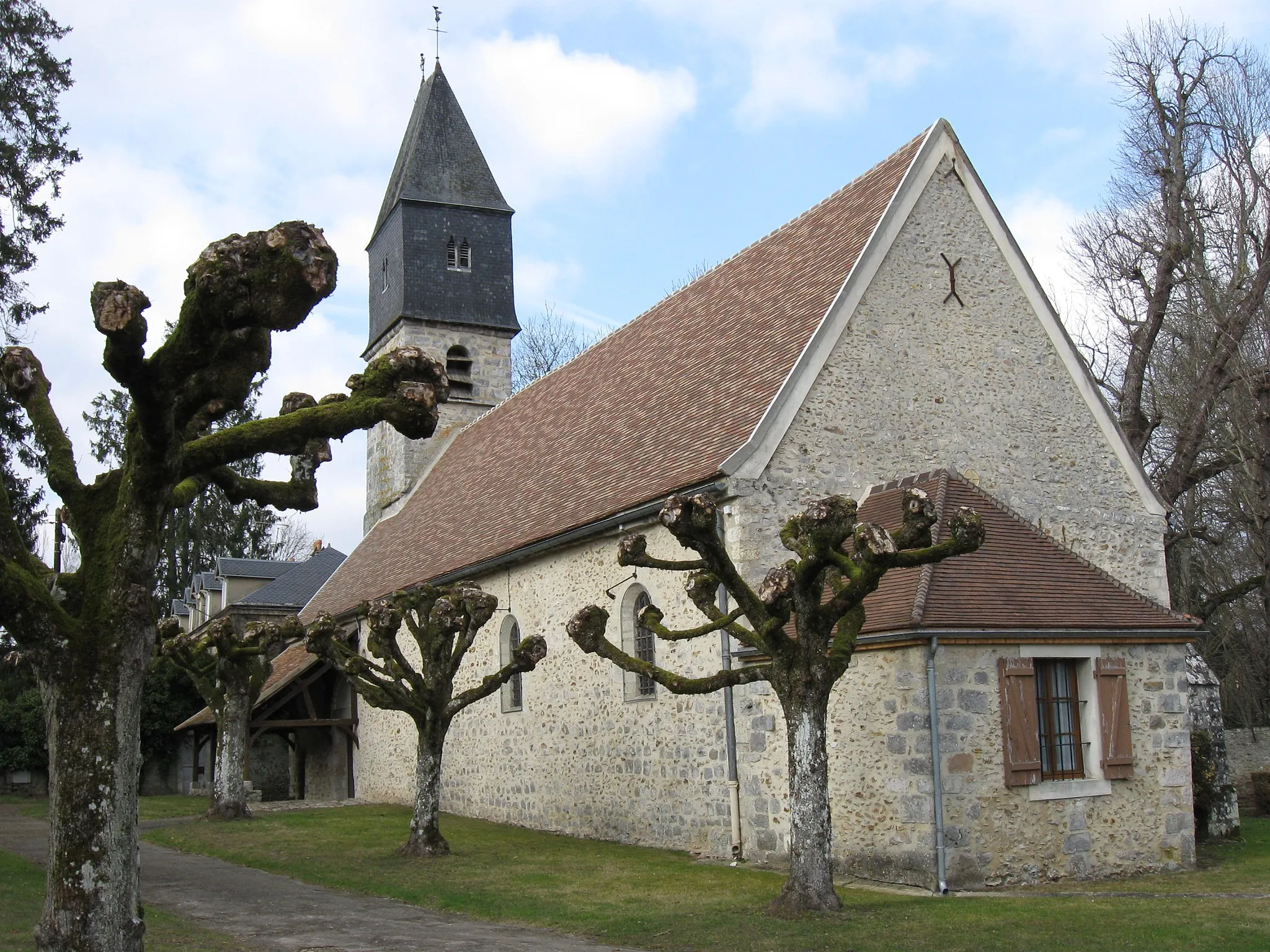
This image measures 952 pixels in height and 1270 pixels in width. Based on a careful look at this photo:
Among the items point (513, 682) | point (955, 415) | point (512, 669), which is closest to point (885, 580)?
point (955, 415)

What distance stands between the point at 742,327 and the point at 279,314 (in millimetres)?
9905

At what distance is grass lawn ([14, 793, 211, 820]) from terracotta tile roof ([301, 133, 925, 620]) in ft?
14.8

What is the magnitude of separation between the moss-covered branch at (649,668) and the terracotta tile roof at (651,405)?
2.52 m

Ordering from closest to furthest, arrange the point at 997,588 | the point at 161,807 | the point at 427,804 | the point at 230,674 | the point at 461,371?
1. the point at 997,588
2. the point at 427,804
3. the point at 230,674
4. the point at 161,807
5. the point at 461,371

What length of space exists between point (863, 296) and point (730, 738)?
5.21m

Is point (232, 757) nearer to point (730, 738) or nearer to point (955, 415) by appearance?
point (730, 738)

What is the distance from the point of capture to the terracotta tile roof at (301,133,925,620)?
14391 millimetres

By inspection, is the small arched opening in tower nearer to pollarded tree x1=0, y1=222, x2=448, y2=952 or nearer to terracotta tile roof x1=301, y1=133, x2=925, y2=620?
terracotta tile roof x1=301, y1=133, x2=925, y2=620

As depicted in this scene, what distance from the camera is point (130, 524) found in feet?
23.9

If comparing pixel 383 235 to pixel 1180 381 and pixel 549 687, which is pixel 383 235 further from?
pixel 1180 381

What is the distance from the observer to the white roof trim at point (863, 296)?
12984 mm

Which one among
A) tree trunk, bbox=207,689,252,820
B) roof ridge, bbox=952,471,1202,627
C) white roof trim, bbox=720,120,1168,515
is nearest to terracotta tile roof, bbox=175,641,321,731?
tree trunk, bbox=207,689,252,820

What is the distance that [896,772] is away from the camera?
11109 mm

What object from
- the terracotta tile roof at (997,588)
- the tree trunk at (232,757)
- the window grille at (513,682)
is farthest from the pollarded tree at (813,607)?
the tree trunk at (232,757)
